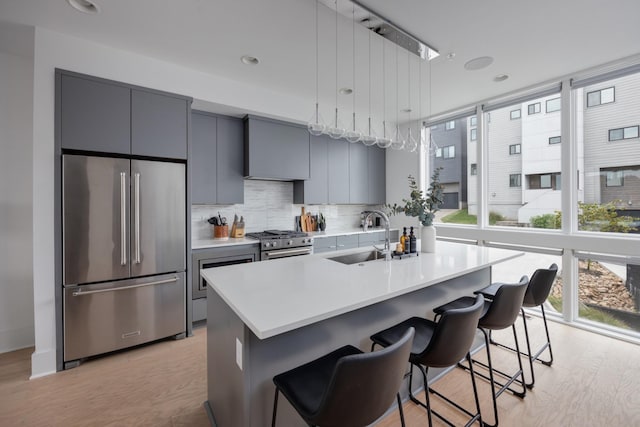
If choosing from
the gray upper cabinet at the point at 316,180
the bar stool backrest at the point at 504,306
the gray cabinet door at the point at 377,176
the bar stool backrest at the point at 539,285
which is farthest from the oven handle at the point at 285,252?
the bar stool backrest at the point at 539,285

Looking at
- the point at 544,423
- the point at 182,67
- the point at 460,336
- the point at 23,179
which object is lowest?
Result: the point at 544,423

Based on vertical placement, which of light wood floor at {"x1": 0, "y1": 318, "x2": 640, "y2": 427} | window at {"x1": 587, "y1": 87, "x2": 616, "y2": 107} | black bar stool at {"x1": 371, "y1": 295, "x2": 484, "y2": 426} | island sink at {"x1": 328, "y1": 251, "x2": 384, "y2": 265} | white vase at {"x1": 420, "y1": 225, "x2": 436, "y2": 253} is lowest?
light wood floor at {"x1": 0, "y1": 318, "x2": 640, "y2": 427}

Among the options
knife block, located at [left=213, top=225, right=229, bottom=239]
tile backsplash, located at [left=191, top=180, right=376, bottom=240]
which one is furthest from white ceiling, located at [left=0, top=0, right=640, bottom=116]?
knife block, located at [left=213, top=225, right=229, bottom=239]

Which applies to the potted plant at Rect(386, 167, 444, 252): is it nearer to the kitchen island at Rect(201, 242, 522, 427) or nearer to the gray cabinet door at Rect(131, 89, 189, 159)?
the kitchen island at Rect(201, 242, 522, 427)

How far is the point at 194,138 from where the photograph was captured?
3348 mm

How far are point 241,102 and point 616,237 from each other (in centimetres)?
434

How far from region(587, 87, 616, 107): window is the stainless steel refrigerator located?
455cm

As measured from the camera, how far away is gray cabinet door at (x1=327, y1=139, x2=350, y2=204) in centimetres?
452

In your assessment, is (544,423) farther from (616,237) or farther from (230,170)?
(230,170)

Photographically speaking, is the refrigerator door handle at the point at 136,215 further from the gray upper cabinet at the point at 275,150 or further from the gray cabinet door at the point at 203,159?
the gray upper cabinet at the point at 275,150

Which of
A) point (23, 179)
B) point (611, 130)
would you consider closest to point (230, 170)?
point (23, 179)

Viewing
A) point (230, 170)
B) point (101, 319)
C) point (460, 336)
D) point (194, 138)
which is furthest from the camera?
point (230, 170)

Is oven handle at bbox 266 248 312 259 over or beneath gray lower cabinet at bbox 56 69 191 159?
beneath

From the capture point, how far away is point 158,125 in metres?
2.78
